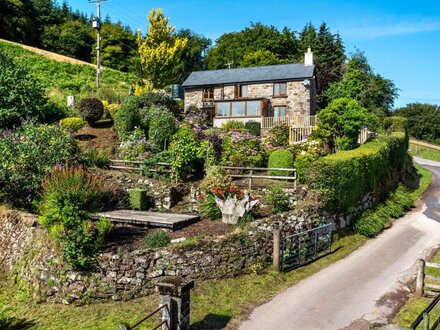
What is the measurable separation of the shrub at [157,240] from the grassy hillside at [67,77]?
21896 mm

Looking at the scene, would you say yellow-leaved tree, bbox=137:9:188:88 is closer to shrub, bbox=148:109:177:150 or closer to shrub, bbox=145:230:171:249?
shrub, bbox=148:109:177:150

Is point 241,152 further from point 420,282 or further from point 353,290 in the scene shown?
point 420,282

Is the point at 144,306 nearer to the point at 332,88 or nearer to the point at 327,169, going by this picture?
the point at 327,169

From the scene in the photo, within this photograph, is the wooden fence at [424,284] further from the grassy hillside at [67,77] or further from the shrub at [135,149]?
the grassy hillside at [67,77]

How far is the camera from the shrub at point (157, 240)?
12281 mm

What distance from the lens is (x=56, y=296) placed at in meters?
11.0

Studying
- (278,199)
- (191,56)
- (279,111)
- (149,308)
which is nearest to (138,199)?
(278,199)

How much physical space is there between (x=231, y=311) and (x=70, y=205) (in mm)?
5723

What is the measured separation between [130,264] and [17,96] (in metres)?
17.9

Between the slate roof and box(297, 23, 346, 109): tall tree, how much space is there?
33.2ft

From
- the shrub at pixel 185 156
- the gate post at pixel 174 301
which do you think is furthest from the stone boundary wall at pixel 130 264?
the shrub at pixel 185 156

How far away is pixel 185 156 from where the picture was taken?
18922mm

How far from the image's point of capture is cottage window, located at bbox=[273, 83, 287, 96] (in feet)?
113

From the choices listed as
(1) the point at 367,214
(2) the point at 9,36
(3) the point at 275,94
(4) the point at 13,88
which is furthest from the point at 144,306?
(2) the point at 9,36
